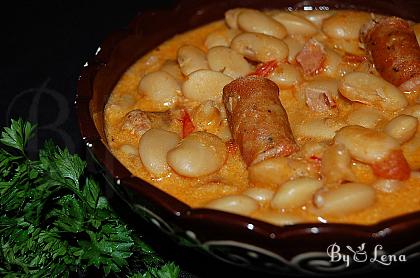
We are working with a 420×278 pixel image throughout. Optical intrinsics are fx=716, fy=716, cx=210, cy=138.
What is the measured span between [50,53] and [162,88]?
41.1 inches

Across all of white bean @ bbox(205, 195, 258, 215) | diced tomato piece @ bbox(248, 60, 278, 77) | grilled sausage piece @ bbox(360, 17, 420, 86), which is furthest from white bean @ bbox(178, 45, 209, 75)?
white bean @ bbox(205, 195, 258, 215)

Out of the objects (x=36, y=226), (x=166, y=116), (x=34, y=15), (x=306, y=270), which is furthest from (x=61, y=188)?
(x=34, y=15)

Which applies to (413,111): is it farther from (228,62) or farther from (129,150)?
(129,150)

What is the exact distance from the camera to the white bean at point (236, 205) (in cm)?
179

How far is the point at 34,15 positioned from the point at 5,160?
53.6 inches

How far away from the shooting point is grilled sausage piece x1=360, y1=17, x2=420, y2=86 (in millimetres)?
2162

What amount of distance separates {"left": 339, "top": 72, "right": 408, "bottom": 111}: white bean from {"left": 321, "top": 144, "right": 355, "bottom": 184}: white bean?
28 cm

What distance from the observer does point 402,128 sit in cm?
196

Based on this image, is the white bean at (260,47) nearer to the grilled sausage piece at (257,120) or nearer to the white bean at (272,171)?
the grilled sausage piece at (257,120)

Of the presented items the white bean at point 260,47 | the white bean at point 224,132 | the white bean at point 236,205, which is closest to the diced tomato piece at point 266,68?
the white bean at point 260,47

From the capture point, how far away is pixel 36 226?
2.15 meters

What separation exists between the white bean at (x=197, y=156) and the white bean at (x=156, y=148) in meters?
0.03

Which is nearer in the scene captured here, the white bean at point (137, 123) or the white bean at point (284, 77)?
the white bean at point (137, 123)

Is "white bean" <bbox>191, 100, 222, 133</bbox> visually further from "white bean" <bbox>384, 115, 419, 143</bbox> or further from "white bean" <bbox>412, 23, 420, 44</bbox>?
"white bean" <bbox>412, 23, 420, 44</bbox>
